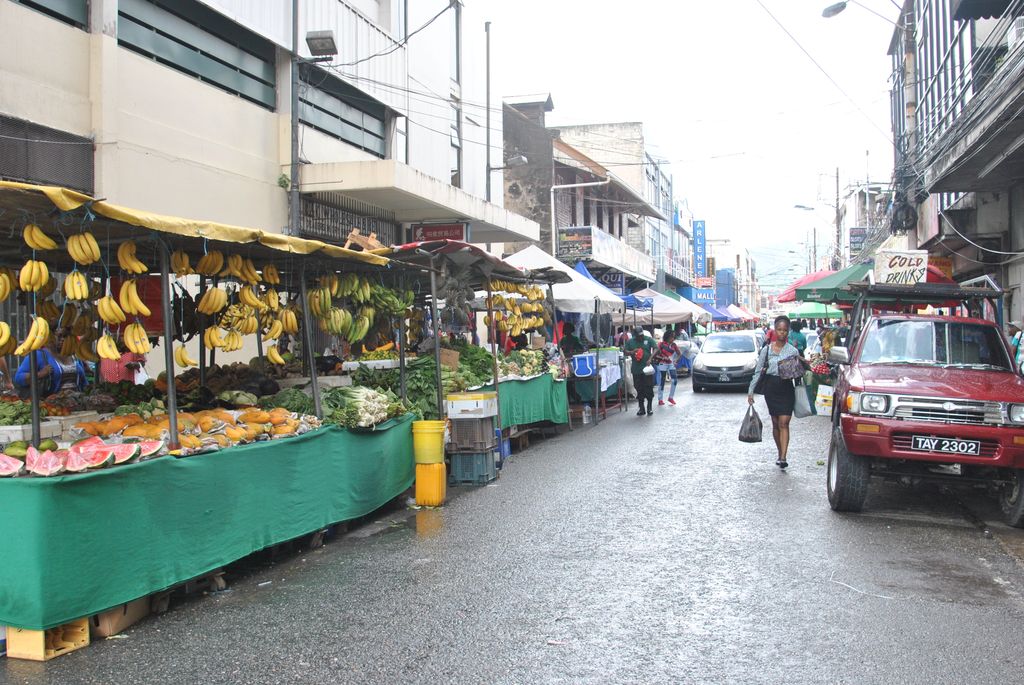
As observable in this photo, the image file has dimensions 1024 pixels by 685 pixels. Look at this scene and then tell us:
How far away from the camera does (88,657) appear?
5074 millimetres

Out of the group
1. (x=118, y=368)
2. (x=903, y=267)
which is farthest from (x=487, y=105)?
(x=118, y=368)

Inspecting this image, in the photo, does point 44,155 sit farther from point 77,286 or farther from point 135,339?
point 77,286

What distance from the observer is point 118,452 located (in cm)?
563

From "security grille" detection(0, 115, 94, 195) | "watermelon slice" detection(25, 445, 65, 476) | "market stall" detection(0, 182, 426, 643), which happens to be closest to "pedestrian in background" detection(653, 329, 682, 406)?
"market stall" detection(0, 182, 426, 643)

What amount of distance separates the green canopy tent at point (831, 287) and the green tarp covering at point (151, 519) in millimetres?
14596

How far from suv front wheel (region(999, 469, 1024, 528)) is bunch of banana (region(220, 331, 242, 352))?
725 centimetres

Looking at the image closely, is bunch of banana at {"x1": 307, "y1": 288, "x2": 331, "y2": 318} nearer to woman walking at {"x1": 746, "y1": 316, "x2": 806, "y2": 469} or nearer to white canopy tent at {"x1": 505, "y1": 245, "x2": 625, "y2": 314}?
woman walking at {"x1": 746, "y1": 316, "x2": 806, "y2": 469}

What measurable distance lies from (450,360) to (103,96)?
19.0 feet

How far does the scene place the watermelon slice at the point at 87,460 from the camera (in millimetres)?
5281

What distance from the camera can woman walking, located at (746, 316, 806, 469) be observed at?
1134 centimetres

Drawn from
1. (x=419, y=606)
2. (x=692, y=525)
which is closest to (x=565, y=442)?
(x=692, y=525)

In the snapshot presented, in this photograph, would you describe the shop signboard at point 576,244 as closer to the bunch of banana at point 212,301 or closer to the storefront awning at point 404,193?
the storefront awning at point 404,193

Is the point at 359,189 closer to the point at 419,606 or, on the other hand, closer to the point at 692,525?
the point at 692,525


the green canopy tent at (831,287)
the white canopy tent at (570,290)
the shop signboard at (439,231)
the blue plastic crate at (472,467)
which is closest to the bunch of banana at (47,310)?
the blue plastic crate at (472,467)
